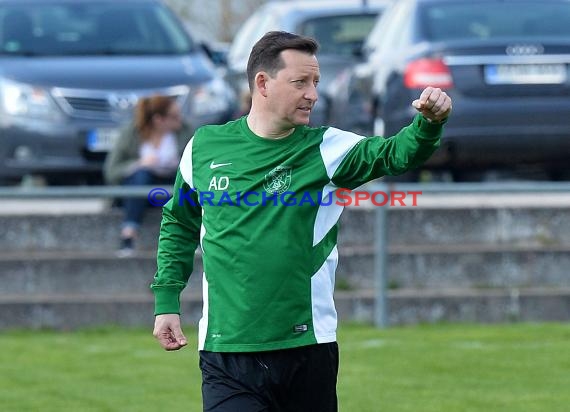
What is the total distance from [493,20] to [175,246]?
821 cm

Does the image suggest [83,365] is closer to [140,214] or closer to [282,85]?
[140,214]

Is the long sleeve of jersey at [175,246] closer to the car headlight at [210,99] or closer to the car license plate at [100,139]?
the car license plate at [100,139]

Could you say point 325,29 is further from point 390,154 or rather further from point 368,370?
point 390,154

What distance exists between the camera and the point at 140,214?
38.5 feet

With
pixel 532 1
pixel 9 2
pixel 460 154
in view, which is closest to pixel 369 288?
pixel 460 154

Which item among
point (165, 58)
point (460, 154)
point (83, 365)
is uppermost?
point (165, 58)

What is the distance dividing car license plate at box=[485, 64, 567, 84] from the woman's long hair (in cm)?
247

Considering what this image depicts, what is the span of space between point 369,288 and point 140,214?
1.74 meters

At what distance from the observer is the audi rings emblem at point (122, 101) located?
13016 mm

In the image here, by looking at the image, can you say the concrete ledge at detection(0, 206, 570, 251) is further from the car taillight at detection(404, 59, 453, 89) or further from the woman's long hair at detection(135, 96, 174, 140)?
the car taillight at detection(404, 59, 453, 89)

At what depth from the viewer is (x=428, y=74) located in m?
12.4

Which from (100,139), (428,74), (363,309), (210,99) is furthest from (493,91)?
(100,139)

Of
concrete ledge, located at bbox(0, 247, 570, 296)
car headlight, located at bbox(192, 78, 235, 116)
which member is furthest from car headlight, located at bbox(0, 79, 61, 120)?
concrete ledge, located at bbox(0, 247, 570, 296)

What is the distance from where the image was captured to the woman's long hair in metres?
11.9
